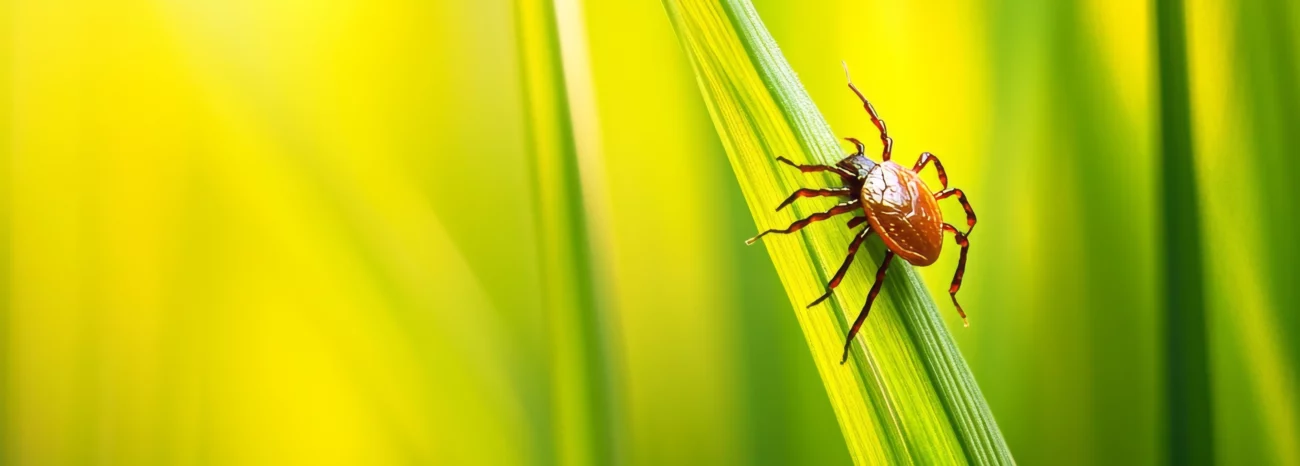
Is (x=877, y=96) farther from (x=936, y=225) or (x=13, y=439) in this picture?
(x=13, y=439)

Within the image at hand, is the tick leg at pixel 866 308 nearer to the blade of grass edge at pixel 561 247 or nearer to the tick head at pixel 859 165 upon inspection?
the tick head at pixel 859 165

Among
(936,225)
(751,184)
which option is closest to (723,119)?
(751,184)

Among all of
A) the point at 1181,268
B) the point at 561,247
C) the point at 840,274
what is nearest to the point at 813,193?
the point at 840,274

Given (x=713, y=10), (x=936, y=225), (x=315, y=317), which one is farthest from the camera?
(x=315, y=317)

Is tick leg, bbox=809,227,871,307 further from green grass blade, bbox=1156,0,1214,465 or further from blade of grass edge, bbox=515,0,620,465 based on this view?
green grass blade, bbox=1156,0,1214,465

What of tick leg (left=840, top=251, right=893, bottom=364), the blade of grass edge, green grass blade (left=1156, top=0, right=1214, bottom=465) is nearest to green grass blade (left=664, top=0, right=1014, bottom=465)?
tick leg (left=840, top=251, right=893, bottom=364)

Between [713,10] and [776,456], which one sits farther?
[776,456]
